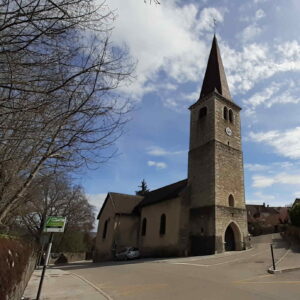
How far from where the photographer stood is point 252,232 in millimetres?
43219

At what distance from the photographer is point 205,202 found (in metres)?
25.1

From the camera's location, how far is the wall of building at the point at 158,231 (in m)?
26.1

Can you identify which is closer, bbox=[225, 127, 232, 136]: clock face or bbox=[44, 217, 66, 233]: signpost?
bbox=[44, 217, 66, 233]: signpost

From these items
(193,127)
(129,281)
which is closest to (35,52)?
(129,281)

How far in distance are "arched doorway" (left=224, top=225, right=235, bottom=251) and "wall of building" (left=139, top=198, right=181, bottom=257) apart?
4132 mm

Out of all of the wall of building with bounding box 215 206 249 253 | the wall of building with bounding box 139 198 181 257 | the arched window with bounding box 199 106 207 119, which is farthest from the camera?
the arched window with bounding box 199 106 207 119

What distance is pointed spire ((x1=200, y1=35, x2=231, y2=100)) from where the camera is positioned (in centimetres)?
3075

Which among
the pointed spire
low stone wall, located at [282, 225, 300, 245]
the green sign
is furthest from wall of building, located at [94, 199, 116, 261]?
the green sign

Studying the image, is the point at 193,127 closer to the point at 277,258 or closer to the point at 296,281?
the point at 277,258

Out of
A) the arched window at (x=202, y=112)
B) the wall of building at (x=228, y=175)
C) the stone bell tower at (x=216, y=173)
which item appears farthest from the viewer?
the arched window at (x=202, y=112)

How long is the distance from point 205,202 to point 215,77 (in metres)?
14.2

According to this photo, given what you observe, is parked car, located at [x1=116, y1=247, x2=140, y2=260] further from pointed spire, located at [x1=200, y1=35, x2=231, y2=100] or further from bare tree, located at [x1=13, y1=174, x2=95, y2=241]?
pointed spire, located at [x1=200, y1=35, x2=231, y2=100]

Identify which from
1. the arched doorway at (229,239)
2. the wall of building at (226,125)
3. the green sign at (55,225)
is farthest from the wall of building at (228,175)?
the green sign at (55,225)

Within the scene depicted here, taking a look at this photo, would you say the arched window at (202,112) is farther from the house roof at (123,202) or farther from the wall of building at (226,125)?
the house roof at (123,202)
